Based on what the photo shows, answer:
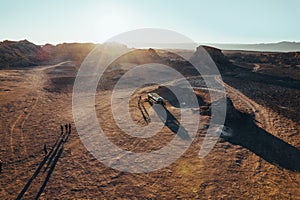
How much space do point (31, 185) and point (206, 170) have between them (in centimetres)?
1254

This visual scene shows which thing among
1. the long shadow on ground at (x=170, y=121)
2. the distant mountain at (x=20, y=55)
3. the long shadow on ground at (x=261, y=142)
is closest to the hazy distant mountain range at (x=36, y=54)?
the distant mountain at (x=20, y=55)

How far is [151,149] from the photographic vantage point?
20.7m

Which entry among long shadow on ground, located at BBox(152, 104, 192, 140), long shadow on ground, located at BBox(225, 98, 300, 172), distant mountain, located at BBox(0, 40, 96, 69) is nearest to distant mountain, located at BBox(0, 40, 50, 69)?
distant mountain, located at BBox(0, 40, 96, 69)

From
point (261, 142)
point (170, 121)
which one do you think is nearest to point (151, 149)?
point (170, 121)

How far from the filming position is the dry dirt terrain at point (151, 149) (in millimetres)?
15359

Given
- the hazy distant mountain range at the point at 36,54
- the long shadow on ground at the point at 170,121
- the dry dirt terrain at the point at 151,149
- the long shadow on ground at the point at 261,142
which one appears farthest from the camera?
the hazy distant mountain range at the point at 36,54

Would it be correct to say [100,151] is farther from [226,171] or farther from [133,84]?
[133,84]

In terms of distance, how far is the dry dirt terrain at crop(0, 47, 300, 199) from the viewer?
50.4 feet

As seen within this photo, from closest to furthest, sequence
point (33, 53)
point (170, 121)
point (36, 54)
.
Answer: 1. point (170, 121)
2. point (33, 53)
3. point (36, 54)

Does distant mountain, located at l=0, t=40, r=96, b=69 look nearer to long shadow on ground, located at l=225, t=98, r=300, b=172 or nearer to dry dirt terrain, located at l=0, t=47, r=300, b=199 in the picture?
dry dirt terrain, located at l=0, t=47, r=300, b=199

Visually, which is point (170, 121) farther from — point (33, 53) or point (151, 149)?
point (33, 53)

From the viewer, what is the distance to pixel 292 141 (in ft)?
72.8

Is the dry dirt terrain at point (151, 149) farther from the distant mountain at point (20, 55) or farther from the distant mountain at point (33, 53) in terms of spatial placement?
the distant mountain at point (33, 53)

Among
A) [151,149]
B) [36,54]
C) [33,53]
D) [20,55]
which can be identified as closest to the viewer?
[151,149]
